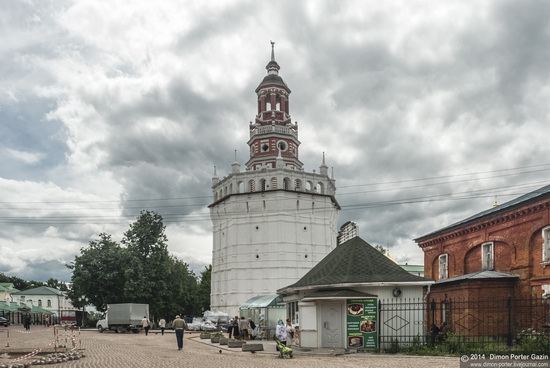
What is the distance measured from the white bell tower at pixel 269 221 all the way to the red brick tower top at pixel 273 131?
115 mm

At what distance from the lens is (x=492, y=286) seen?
2872cm

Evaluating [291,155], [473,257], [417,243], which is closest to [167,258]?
[291,155]

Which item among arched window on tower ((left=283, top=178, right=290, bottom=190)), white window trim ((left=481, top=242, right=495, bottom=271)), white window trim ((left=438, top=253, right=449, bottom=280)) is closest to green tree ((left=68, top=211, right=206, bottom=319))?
arched window on tower ((left=283, top=178, right=290, bottom=190))

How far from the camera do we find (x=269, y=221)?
203 ft

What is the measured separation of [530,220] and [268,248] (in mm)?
36613

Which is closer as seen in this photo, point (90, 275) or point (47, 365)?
point (47, 365)

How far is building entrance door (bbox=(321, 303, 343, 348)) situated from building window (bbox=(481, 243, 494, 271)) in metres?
12.0

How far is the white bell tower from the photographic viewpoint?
61219mm

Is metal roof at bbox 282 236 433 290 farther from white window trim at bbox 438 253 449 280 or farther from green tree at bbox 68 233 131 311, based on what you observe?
green tree at bbox 68 233 131 311

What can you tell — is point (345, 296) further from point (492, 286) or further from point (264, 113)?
point (264, 113)

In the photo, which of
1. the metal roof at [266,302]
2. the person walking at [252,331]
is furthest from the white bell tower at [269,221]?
the person walking at [252,331]

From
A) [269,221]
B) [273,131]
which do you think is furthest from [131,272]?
[273,131]

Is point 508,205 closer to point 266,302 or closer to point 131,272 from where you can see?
point 266,302

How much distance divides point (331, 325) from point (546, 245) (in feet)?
36.1
